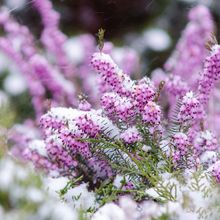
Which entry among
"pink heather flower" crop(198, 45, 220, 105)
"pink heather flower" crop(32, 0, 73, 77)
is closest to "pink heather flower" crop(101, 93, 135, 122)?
"pink heather flower" crop(198, 45, 220, 105)

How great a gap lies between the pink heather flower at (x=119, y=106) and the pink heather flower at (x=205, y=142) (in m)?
0.23

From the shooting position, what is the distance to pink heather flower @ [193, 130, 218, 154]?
164 cm

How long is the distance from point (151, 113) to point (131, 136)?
7 centimetres

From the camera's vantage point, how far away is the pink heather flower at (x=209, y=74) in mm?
1573

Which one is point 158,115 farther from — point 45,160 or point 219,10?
point 219,10

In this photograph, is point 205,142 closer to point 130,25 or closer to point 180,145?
point 180,145

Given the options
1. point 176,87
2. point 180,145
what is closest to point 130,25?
point 176,87

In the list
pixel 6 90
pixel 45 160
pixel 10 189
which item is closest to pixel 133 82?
pixel 45 160

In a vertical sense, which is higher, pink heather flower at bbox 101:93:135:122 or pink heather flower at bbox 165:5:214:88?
pink heather flower at bbox 165:5:214:88

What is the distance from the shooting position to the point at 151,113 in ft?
4.85

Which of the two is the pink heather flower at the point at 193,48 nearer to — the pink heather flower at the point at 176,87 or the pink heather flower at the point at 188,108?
the pink heather flower at the point at 176,87

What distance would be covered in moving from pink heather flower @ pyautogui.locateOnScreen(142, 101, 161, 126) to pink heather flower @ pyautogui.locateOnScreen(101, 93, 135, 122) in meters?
0.04

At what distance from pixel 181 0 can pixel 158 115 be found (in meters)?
3.04

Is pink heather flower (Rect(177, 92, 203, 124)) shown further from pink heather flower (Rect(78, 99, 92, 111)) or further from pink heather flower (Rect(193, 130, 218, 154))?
pink heather flower (Rect(78, 99, 92, 111))
